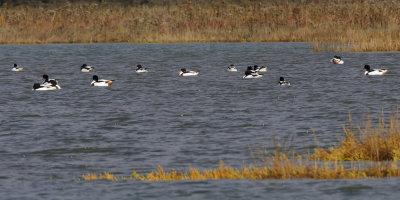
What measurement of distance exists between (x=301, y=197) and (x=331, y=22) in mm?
44965

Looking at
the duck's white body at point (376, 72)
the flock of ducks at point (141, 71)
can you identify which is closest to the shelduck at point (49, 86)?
the flock of ducks at point (141, 71)

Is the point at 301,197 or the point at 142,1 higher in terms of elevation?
the point at 142,1

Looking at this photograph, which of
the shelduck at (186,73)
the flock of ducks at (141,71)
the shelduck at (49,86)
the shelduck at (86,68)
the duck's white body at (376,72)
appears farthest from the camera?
the shelduck at (86,68)

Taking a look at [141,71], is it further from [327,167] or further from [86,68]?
[327,167]

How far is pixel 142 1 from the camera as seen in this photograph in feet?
347

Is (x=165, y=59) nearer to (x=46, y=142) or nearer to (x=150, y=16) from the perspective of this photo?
(x=150, y=16)

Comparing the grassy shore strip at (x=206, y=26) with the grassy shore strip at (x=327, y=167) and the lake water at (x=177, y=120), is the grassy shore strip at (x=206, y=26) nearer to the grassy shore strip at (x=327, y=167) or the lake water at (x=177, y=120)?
the lake water at (x=177, y=120)

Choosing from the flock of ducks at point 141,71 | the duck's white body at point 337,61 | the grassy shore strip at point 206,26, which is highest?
the grassy shore strip at point 206,26

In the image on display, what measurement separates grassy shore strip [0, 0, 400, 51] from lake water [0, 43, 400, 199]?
175 inches

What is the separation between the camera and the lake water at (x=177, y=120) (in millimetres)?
14211

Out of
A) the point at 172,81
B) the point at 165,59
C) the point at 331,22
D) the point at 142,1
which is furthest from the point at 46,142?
the point at 142,1

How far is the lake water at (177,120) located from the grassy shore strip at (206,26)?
14.6 ft

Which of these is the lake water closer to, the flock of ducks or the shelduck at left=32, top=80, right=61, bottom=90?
the flock of ducks

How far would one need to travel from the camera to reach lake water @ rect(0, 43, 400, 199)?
14.2 metres
